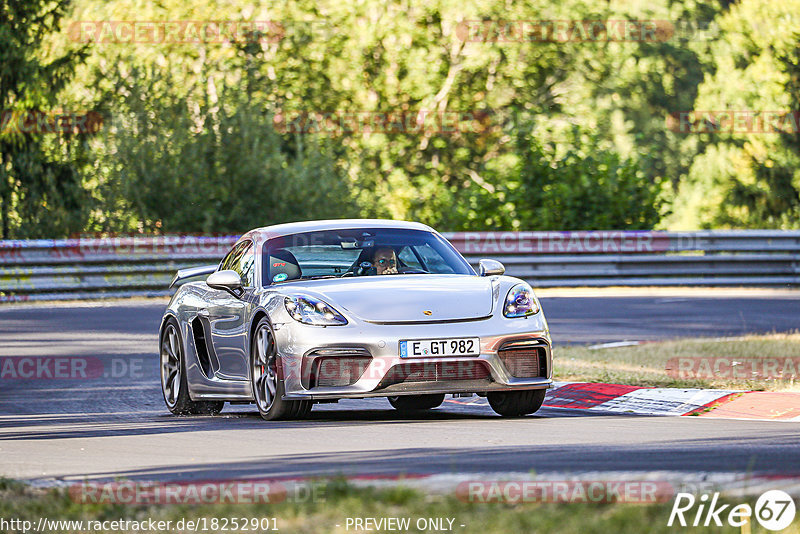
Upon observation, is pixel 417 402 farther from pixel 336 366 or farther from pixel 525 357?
pixel 336 366

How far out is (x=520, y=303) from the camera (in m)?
9.86

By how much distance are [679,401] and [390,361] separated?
2.38 metres

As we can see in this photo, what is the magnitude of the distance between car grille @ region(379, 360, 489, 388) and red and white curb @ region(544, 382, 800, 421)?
62.1 inches

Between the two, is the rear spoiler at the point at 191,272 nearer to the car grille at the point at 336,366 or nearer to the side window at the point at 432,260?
the side window at the point at 432,260

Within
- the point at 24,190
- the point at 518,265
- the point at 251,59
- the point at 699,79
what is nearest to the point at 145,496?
the point at 518,265

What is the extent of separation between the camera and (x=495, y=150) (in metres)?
48.4

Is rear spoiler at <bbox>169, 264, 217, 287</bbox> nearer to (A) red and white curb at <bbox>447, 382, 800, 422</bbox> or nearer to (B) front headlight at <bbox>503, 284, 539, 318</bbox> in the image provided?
(A) red and white curb at <bbox>447, 382, 800, 422</bbox>

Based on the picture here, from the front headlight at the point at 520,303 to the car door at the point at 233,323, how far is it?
5.89 feet

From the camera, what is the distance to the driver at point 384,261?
1047 cm

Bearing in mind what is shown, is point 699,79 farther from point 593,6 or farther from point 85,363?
point 85,363

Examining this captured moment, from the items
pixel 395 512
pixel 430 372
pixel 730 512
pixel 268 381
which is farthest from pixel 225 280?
pixel 730 512

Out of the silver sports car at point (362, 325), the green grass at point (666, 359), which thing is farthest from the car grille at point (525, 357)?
the green grass at point (666, 359)

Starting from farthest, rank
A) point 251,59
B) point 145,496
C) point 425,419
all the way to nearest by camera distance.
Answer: point 251,59 → point 425,419 → point 145,496

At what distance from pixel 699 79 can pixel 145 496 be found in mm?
59079
